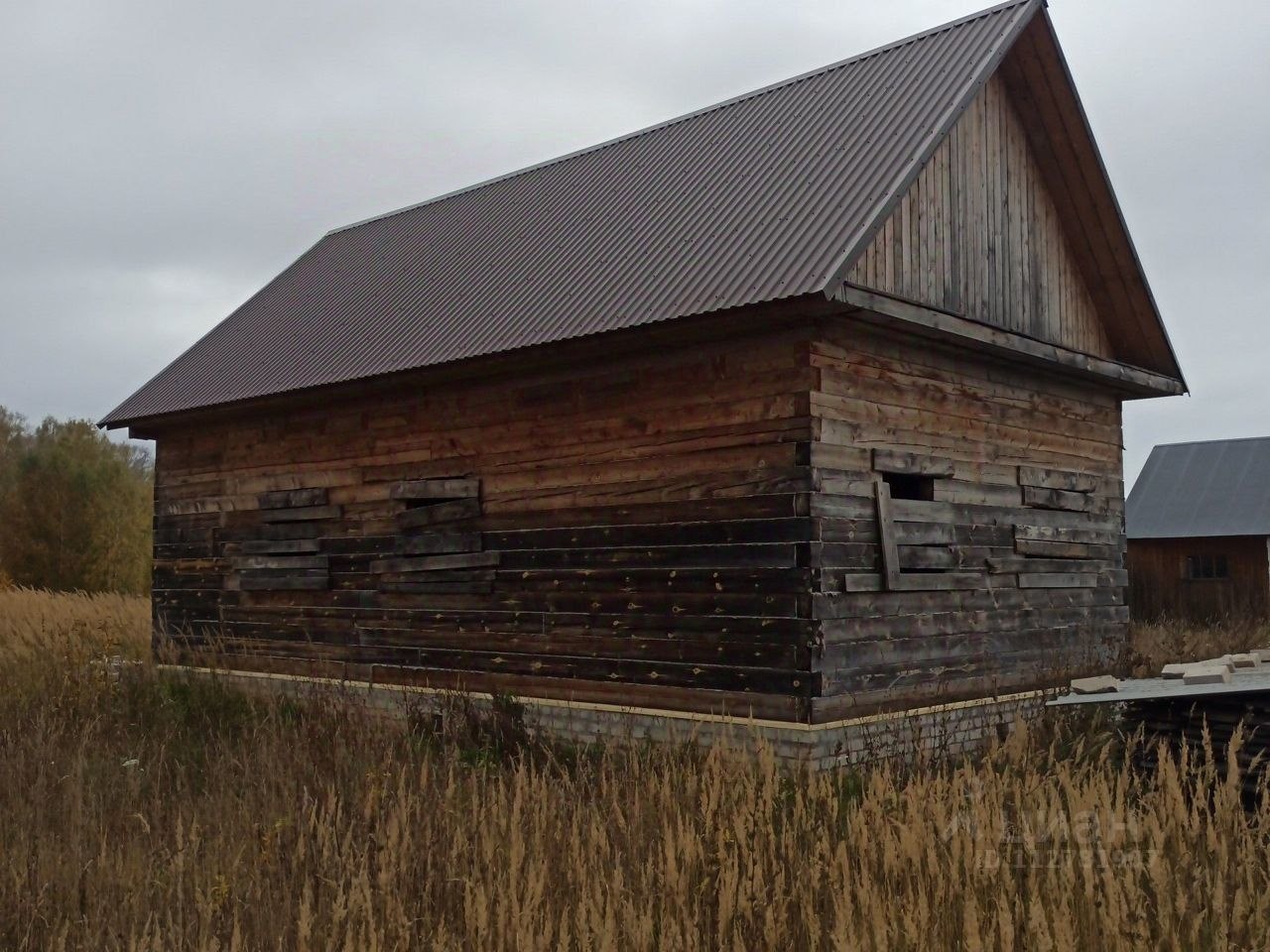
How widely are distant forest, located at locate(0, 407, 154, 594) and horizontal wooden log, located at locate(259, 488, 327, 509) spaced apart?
2280 cm

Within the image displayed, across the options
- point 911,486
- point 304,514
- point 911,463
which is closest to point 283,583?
point 304,514

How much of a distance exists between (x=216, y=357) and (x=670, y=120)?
6.98 metres

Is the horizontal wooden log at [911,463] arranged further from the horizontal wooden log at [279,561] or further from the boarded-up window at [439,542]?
the horizontal wooden log at [279,561]

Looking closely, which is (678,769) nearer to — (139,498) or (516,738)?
(516,738)

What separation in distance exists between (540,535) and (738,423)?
2.51m

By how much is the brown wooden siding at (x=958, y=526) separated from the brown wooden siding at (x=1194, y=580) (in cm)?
1422

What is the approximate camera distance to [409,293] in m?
14.3

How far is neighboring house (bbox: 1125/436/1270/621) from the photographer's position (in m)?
26.9

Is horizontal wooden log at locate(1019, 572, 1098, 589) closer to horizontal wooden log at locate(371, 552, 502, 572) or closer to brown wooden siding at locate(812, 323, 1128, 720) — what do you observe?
brown wooden siding at locate(812, 323, 1128, 720)

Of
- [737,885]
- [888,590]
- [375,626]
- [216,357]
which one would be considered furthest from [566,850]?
[216,357]

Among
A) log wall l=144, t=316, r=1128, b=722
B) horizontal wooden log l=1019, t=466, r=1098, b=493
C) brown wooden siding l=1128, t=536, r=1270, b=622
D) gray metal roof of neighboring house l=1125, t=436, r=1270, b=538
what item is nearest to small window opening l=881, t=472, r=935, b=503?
log wall l=144, t=316, r=1128, b=722

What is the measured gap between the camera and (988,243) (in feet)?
38.0

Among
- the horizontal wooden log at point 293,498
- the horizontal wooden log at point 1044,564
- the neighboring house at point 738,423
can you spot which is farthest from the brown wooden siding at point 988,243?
the horizontal wooden log at point 293,498

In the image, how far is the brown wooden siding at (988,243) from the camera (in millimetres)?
10250
